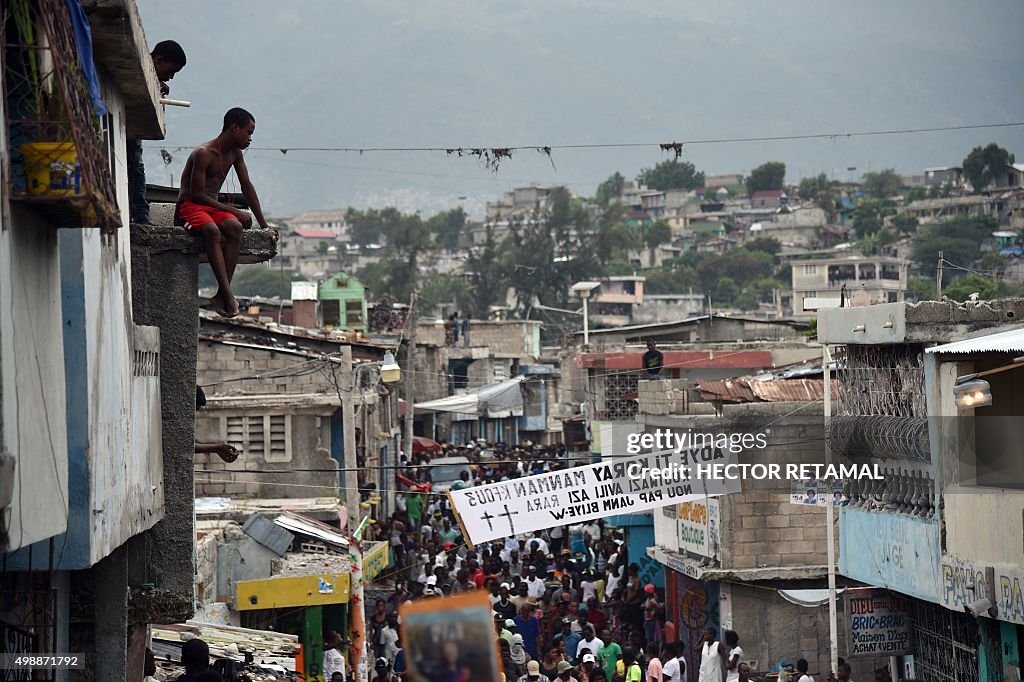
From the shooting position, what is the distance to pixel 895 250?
108 meters

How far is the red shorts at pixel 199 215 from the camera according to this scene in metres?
9.16

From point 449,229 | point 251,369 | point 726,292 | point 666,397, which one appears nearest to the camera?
point 666,397

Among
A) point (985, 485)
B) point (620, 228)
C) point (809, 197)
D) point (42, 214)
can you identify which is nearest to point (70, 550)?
point (42, 214)

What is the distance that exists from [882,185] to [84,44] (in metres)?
155

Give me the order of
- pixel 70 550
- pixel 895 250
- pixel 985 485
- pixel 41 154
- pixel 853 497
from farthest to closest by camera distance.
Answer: pixel 895 250
pixel 853 497
pixel 985 485
pixel 70 550
pixel 41 154

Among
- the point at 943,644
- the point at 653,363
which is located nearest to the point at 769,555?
the point at 943,644

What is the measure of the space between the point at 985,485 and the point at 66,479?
9275mm

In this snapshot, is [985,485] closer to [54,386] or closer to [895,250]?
[54,386]

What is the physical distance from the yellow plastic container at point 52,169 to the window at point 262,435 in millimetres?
16693

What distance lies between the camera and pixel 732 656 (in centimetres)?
1620

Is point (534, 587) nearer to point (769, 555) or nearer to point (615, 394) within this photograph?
point (769, 555)

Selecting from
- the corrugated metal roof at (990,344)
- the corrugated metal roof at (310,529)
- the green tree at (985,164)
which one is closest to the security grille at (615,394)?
the corrugated metal roof at (310,529)

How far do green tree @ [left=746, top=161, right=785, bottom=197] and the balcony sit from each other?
167 metres

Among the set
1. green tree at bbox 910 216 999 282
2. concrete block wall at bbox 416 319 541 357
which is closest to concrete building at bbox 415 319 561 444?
concrete block wall at bbox 416 319 541 357
